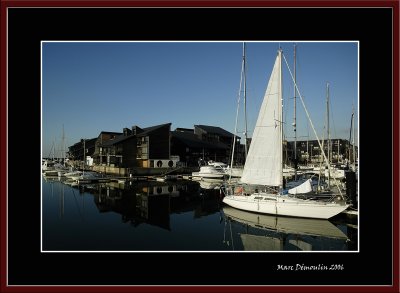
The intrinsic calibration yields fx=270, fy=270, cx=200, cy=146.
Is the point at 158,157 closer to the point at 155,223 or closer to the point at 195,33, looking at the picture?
the point at 155,223

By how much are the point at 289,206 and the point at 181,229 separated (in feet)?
25.4

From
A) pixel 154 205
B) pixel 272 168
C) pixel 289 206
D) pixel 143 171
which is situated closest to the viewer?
pixel 289 206

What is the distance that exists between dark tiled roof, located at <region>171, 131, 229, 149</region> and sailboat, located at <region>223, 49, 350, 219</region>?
148 feet

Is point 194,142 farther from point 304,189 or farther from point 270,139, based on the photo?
point 304,189

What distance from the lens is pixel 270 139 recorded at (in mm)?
19969

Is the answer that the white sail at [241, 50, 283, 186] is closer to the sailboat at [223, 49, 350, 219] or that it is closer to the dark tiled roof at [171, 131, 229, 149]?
the sailboat at [223, 49, 350, 219]

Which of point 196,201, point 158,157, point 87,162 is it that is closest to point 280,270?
point 196,201

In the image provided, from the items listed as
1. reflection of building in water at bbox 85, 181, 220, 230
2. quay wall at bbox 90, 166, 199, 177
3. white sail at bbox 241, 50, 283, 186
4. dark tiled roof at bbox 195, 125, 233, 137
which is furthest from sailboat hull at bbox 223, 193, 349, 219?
dark tiled roof at bbox 195, 125, 233, 137

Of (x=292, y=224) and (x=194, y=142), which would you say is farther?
(x=194, y=142)

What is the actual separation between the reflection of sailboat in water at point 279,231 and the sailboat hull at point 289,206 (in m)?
0.36

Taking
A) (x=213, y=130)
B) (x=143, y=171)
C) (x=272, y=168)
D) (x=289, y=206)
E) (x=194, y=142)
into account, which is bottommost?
(x=143, y=171)

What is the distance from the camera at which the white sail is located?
64.2ft

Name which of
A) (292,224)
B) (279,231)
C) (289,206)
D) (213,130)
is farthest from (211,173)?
(213,130)

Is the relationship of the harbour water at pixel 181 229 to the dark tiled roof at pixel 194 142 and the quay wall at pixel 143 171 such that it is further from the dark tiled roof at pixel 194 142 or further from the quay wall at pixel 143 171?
the dark tiled roof at pixel 194 142
